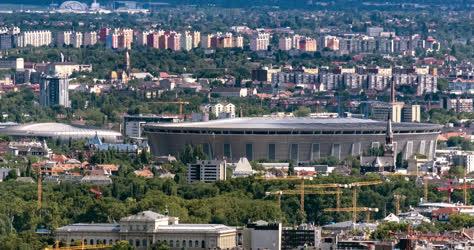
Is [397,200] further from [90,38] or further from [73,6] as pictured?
[73,6]

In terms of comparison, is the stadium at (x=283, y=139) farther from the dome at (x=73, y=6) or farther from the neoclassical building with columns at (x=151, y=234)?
the dome at (x=73, y=6)

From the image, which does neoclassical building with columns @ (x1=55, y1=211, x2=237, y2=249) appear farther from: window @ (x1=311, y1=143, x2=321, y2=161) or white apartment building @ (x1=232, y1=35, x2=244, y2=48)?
white apartment building @ (x1=232, y1=35, x2=244, y2=48)

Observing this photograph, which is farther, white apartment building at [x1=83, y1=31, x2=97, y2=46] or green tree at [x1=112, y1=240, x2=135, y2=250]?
white apartment building at [x1=83, y1=31, x2=97, y2=46]

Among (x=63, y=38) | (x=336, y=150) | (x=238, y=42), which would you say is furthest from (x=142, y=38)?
(x=336, y=150)

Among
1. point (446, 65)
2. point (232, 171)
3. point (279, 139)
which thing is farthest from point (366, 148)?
point (446, 65)

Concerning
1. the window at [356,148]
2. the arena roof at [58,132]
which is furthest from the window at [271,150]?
the arena roof at [58,132]

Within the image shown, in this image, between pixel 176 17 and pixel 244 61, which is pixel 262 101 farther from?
pixel 176 17

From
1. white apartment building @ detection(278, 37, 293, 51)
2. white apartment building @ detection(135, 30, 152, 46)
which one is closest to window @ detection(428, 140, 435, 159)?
white apartment building @ detection(135, 30, 152, 46)
